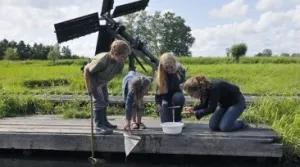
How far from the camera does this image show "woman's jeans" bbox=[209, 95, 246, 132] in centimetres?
579

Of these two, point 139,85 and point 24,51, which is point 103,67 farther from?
point 24,51

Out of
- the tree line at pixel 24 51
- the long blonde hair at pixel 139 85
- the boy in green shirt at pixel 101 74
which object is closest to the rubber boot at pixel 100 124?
the boy in green shirt at pixel 101 74

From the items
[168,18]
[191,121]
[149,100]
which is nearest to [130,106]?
[191,121]

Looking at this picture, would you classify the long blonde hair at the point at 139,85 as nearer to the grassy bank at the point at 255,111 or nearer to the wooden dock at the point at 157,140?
the wooden dock at the point at 157,140

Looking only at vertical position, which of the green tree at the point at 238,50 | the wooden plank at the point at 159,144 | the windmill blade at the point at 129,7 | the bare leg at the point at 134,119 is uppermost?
the green tree at the point at 238,50

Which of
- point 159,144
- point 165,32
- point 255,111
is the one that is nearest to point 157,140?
point 159,144

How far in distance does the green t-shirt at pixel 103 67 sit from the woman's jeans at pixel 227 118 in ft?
→ 4.50

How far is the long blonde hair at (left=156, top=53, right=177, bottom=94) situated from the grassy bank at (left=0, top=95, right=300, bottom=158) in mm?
Answer: 1290

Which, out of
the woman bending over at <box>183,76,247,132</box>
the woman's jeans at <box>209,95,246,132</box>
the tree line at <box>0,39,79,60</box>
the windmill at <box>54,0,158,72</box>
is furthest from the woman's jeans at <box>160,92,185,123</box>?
the tree line at <box>0,39,79,60</box>

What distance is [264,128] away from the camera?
612 cm

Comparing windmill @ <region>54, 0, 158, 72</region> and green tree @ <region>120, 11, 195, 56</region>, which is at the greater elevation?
green tree @ <region>120, 11, 195, 56</region>

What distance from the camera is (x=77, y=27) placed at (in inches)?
394

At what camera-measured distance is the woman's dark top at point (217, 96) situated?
5605 mm

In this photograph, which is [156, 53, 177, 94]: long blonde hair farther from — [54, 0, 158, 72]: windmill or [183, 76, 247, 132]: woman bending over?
[54, 0, 158, 72]: windmill
